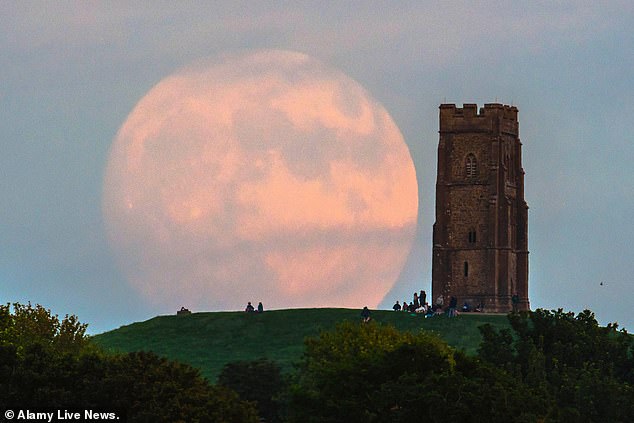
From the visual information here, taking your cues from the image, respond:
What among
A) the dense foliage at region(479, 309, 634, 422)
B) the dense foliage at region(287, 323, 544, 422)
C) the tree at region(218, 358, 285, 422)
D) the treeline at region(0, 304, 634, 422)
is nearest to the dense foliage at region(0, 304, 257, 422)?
the treeline at region(0, 304, 634, 422)

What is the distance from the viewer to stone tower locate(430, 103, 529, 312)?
158 meters

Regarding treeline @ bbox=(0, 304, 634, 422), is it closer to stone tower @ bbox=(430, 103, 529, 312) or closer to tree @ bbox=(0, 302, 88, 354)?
tree @ bbox=(0, 302, 88, 354)

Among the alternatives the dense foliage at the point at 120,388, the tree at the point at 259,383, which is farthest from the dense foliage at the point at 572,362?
the dense foliage at the point at 120,388

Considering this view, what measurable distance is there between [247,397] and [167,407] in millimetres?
26236

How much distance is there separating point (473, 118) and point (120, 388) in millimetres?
83455

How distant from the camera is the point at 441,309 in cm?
14188

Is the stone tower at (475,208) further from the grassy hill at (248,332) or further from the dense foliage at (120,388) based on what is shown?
the dense foliage at (120,388)

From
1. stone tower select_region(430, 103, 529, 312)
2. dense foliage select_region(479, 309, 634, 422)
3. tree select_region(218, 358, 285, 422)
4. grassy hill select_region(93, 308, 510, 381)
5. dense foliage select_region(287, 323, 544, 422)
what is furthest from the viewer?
stone tower select_region(430, 103, 529, 312)

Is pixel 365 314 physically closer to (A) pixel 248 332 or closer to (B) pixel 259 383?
(A) pixel 248 332

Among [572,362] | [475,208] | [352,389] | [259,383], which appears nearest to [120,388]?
[352,389]

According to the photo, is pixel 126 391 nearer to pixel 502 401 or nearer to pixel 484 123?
pixel 502 401

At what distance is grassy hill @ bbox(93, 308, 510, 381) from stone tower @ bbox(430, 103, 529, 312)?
1914 centimetres

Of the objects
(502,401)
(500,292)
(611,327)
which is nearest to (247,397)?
(611,327)

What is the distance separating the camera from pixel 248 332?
136 m
